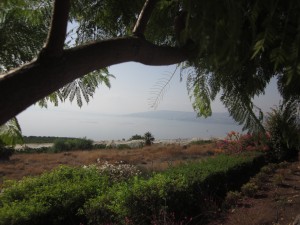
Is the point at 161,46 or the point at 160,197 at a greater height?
the point at 161,46

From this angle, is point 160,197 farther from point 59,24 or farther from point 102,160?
point 102,160

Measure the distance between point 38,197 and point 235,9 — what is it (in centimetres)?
673

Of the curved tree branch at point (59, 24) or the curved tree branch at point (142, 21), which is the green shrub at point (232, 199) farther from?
the curved tree branch at point (59, 24)

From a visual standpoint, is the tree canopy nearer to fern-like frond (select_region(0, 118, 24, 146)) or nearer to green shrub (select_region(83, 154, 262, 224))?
fern-like frond (select_region(0, 118, 24, 146))

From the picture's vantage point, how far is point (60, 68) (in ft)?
3.94

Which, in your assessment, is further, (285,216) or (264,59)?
(285,216)

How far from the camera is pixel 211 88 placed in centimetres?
207

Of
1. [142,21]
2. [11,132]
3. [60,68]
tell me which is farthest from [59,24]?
[11,132]

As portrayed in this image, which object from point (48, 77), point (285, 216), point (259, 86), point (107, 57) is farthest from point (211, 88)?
point (285, 216)

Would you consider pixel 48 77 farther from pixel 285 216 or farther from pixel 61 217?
pixel 285 216

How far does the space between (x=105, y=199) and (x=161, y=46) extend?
540 cm

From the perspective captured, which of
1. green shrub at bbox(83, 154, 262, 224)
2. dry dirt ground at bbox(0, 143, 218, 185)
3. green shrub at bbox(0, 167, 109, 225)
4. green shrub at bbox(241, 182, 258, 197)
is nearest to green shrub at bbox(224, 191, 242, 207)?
green shrub at bbox(83, 154, 262, 224)

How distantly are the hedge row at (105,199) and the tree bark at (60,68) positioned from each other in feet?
16.1

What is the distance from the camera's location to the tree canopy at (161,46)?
756 mm
